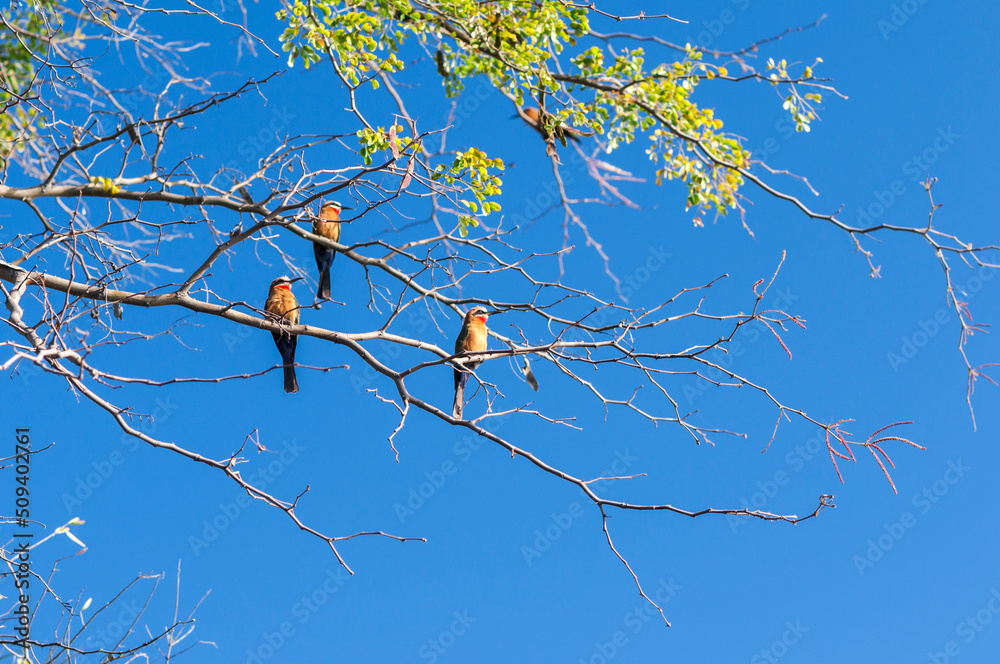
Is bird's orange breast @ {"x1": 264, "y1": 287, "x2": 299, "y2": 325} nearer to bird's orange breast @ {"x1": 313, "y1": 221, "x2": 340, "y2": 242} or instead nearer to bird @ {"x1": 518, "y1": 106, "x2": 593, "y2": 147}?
bird's orange breast @ {"x1": 313, "y1": 221, "x2": 340, "y2": 242}

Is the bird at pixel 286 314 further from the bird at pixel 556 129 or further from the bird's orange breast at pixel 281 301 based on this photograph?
the bird at pixel 556 129

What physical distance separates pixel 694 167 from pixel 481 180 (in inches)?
57.9

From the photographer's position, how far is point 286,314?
4.89 m

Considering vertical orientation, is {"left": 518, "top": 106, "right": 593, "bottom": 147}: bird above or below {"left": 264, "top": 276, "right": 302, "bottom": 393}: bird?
above

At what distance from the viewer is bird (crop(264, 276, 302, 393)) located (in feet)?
15.2

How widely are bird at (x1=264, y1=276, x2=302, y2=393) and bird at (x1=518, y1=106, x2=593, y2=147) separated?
5.64 feet

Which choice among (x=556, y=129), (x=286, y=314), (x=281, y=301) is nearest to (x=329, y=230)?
(x=281, y=301)

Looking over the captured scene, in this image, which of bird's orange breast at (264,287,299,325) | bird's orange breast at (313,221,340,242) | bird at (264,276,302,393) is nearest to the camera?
bird at (264,276,302,393)

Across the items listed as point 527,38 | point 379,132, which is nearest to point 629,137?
point 527,38

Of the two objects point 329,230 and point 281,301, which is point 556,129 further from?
point 281,301

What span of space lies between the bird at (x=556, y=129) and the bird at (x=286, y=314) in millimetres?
1720

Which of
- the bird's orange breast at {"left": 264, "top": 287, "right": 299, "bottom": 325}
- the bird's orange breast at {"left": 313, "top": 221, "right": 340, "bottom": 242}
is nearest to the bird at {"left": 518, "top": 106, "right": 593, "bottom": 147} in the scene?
the bird's orange breast at {"left": 313, "top": 221, "right": 340, "bottom": 242}

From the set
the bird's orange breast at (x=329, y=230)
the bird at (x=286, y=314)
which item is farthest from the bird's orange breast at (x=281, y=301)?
the bird's orange breast at (x=329, y=230)

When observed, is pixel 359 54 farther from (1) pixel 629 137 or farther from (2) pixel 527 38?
(1) pixel 629 137
